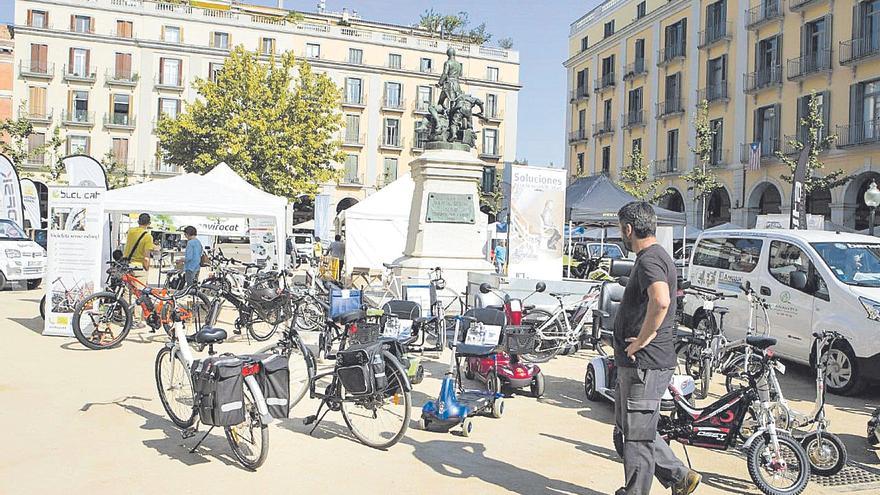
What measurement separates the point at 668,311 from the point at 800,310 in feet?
18.1

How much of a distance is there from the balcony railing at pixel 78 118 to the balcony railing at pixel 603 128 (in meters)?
30.9

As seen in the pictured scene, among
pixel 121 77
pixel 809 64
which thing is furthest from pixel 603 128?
pixel 121 77

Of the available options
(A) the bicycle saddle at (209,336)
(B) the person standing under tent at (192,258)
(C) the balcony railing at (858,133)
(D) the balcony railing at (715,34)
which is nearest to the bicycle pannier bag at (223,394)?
(A) the bicycle saddle at (209,336)

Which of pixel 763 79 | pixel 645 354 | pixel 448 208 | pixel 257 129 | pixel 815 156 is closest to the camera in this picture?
pixel 645 354

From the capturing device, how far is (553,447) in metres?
6.00

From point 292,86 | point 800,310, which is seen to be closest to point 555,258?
point 800,310

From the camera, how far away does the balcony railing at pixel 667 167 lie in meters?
36.4

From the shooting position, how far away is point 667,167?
36938mm

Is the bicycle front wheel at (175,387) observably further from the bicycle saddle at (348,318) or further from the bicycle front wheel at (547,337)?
the bicycle front wheel at (547,337)

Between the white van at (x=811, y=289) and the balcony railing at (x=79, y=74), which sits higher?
the balcony railing at (x=79, y=74)

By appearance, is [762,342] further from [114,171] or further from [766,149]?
[114,171]

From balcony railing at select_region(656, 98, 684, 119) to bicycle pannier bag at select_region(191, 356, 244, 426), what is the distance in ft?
113

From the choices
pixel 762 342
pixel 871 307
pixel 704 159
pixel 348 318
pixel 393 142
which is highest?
pixel 393 142

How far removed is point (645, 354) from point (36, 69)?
49.3 meters
